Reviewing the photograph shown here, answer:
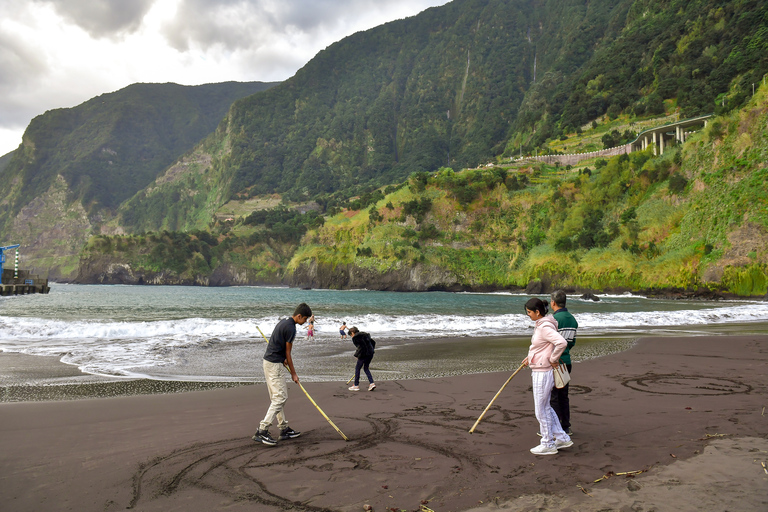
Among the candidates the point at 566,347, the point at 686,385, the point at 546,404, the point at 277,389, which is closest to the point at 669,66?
the point at 686,385

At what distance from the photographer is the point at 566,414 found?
647 cm

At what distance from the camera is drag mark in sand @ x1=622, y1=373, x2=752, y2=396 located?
9.24 m

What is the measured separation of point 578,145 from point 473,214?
3226 cm

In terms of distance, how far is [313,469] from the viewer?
5398mm

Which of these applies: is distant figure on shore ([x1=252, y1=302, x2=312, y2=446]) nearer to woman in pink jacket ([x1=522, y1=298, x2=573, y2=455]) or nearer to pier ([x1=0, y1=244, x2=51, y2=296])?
woman in pink jacket ([x1=522, y1=298, x2=573, y2=455])

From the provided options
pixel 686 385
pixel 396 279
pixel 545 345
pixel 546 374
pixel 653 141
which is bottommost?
pixel 686 385

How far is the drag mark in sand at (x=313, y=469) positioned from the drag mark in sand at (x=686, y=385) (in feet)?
16.9

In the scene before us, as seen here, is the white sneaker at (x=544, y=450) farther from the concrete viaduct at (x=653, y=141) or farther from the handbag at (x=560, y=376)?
the concrete viaduct at (x=653, y=141)

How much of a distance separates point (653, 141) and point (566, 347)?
81844 millimetres

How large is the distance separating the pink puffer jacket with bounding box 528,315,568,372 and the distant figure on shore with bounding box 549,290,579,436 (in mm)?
631

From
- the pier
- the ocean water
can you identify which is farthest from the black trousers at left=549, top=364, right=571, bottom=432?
the pier

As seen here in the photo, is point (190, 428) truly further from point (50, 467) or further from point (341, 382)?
point (341, 382)

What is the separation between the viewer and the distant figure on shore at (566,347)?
6.47 metres

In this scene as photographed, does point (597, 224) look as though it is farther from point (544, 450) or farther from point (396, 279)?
point (544, 450)
